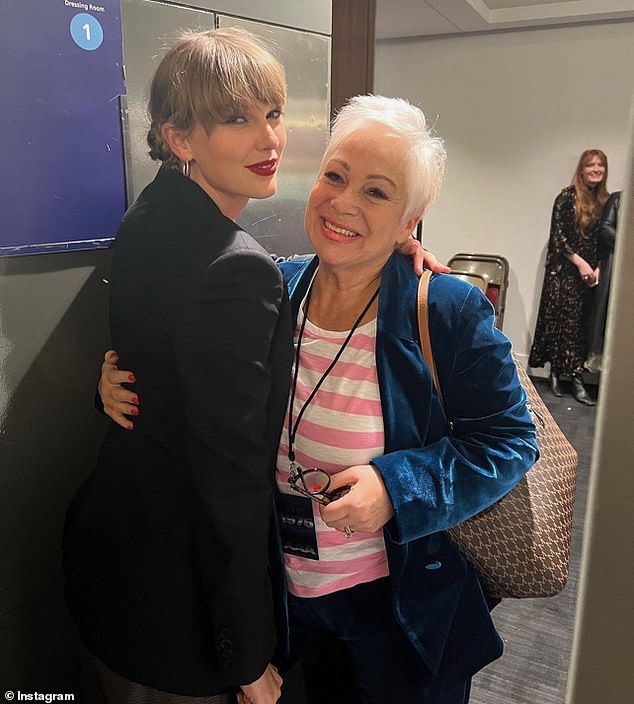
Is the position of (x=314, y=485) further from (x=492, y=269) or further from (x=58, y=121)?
(x=492, y=269)

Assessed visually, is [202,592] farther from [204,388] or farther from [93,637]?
[204,388]

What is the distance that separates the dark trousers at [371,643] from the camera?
103 cm

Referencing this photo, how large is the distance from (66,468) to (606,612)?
1059 mm

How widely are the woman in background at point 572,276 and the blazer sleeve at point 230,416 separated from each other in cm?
362

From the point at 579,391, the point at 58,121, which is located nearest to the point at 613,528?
the point at 58,121

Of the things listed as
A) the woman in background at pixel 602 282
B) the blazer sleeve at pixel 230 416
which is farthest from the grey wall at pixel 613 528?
the woman in background at pixel 602 282

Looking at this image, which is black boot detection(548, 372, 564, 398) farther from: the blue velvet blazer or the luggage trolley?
the blue velvet blazer

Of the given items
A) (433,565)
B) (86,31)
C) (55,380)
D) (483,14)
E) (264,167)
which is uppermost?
(483,14)

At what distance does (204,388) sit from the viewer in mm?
839

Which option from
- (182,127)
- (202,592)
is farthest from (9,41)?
(202,592)

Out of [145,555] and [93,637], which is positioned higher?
[145,555]

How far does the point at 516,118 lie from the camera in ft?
14.6

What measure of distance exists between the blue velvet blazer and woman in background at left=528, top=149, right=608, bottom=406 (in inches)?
134

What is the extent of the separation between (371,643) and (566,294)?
3583 millimetres
